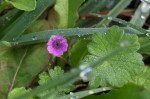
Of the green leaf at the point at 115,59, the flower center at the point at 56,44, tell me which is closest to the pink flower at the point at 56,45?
the flower center at the point at 56,44

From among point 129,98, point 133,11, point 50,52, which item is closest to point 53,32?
point 50,52

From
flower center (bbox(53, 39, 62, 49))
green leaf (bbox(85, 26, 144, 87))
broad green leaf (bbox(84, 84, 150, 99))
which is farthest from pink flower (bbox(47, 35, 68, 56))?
broad green leaf (bbox(84, 84, 150, 99))

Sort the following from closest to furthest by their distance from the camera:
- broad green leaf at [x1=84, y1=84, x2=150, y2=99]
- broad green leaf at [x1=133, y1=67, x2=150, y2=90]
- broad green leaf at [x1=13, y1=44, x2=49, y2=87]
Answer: broad green leaf at [x1=84, y1=84, x2=150, y2=99]
broad green leaf at [x1=133, y1=67, x2=150, y2=90]
broad green leaf at [x1=13, y1=44, x2=49, y2=87]

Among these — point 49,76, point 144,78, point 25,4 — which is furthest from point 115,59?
point 25,4

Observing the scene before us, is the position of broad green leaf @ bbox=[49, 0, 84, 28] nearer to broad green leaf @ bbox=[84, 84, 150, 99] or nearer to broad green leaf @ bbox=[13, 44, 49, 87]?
broad green leaf @ bbox=[13, 44, 49, 87]

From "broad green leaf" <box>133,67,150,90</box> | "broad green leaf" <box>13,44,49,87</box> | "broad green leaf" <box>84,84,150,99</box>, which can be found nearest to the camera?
"broad green leaf" <box>84,84,150,99</box>

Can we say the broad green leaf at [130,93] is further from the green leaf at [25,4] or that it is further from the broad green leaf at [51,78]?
the green leaf at [25,4]
